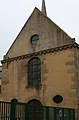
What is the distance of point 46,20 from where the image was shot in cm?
2730

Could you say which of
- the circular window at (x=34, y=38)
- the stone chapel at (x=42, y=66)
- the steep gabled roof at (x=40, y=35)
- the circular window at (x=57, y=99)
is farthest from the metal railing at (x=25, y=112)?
the circular window at (x=34, y=38)

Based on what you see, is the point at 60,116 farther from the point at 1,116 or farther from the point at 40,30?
the point at 40,30

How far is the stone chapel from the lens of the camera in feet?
79.3

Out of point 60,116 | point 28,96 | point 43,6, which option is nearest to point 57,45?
point 28,96

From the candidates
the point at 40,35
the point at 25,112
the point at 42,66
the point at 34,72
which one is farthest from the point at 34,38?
the point at 25,112

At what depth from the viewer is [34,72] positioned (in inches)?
1070

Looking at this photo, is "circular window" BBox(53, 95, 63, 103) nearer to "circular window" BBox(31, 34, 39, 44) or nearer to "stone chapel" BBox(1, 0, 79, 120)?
"stone chapel" BBox(1, 0, 79, 120)

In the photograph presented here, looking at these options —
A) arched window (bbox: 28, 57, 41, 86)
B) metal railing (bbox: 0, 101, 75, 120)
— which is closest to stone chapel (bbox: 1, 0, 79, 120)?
arched window (bbox: 28, 57, 41, 86)

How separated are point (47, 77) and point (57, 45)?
3152mm

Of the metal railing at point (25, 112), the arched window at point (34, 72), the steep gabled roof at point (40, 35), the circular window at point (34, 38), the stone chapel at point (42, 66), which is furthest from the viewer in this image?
the circular window at point (34, 38)

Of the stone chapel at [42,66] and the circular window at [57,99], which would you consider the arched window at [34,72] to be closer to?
the stone chapel at [42,66]

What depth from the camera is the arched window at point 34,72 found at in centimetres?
2667

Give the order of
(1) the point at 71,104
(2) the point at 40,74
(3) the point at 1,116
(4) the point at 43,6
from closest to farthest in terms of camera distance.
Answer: (3) the point at 1,116, (1) the point at 71,104, (2) the point at 40,74, (4) the point at 43,6

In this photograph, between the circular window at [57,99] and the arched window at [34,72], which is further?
the arched window at [34,72]
